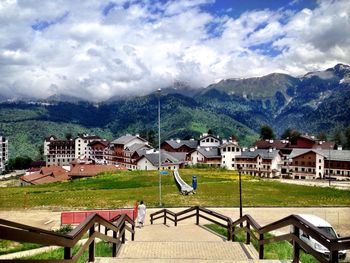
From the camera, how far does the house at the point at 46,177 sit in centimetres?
7658

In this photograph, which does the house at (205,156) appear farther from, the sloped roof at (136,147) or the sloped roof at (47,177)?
the sloped roof at (47,177)

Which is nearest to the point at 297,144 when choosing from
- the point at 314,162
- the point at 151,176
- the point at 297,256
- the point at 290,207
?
the point at 314,162

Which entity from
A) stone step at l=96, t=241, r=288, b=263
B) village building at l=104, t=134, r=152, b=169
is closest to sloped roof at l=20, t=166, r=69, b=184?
village building at l=104, t=134, r=152, b=169

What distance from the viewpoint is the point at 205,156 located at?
347 feet

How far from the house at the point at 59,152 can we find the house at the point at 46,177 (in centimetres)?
7955

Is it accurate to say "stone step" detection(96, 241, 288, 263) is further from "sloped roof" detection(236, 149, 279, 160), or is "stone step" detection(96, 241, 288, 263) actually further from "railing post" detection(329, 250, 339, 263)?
"sloped roof" detection(236, 149, 279, 160)

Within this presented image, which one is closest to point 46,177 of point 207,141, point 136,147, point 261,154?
point 136,147

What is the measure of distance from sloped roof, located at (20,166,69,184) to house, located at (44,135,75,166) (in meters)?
79.4

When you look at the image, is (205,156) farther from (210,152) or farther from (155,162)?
(155,162)

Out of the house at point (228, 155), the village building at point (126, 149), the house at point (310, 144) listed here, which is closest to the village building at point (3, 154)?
the village building at point (126, 149)

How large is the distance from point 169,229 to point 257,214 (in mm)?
11129

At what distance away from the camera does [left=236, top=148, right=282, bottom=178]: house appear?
9956 cm

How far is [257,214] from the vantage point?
29.1 meters

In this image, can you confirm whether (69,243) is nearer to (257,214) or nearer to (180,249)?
(180,249)
